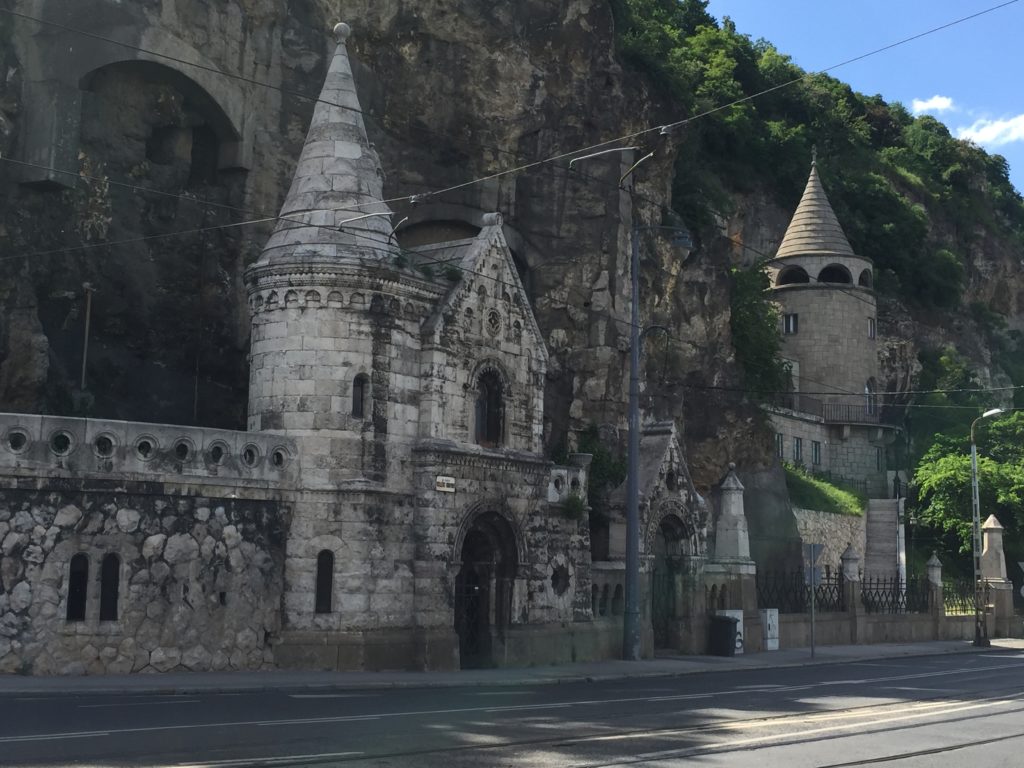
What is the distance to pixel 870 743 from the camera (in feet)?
50.3

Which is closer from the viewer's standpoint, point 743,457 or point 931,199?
point 743,457

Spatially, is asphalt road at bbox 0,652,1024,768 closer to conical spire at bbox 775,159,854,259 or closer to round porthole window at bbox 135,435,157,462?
round porthole window at bbox 135,435,157,462

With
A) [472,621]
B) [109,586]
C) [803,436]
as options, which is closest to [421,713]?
[109,586]

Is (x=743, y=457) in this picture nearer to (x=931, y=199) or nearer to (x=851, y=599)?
(x=851, y=599)

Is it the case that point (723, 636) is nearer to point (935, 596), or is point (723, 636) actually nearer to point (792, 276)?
point (935, 596)

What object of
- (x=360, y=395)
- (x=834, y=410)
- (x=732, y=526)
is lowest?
(x=732, y=526)

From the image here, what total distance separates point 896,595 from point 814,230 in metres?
29.7

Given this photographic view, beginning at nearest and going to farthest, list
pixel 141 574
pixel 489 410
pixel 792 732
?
pixel 792 732
pixel 141 574
pixel 489 410

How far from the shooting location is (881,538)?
61.5m

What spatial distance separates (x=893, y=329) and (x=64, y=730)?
69.5 meters

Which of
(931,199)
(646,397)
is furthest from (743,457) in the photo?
(931,199)

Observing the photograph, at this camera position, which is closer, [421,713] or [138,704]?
[421,713]

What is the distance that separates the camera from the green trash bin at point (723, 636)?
111ft

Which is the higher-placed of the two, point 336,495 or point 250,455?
point 250,455
